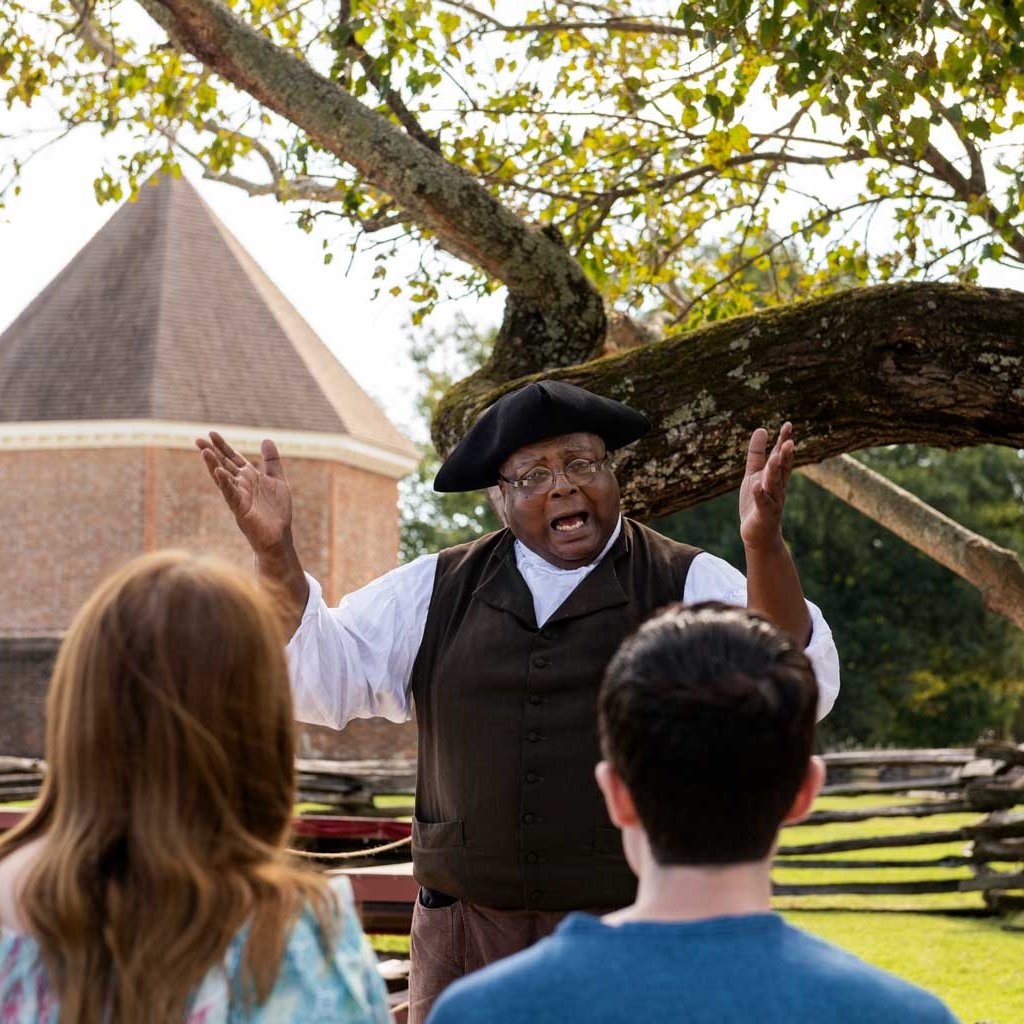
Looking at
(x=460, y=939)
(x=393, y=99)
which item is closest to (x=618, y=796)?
(x=460, y=939)

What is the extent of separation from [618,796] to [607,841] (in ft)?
5.04

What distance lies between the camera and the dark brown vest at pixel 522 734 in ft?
11.0

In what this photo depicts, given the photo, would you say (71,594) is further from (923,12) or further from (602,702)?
(602,702)

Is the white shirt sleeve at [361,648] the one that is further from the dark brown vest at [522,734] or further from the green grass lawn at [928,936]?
the green grass lawn at [928,936]

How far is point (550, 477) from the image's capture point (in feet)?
12.2

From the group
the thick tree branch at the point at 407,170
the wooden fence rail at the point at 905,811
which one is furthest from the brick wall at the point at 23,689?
the thick tree branch at the point at 407,170

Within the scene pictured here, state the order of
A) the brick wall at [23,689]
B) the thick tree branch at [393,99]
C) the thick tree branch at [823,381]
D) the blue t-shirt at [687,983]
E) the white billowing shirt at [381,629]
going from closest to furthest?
1. the blue t-shirt at [687,983]
2. the white billowing shirt at [381,629]
3. the thick tree branch at [823,381]
4. the thick tree branch at [393,99]
5. the brick wall at [23,689]

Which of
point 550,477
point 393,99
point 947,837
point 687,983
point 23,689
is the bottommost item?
point 947,837

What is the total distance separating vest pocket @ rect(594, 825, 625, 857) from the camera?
3.36m

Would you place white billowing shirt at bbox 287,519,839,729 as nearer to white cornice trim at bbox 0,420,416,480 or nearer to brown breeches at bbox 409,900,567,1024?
brown breeches at bbox 409,900,567,1024

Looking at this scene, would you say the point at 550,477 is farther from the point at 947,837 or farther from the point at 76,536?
the point at 76,536

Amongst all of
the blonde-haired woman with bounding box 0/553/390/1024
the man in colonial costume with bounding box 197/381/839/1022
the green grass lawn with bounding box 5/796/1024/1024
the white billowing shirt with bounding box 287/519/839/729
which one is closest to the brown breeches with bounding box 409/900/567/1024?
the man in colonial costume with bounding box 197/381/839/1022

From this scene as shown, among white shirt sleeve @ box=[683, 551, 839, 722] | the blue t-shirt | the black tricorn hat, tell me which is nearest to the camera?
the blue t-shirt

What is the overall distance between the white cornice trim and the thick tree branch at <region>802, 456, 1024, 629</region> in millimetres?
20826
